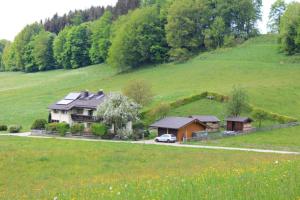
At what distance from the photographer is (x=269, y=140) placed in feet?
179

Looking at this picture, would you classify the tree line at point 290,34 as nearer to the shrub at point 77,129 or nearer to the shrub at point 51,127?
the shrub at point 77,129

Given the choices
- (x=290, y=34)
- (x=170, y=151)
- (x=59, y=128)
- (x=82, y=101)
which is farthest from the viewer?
(x=290, y=34)

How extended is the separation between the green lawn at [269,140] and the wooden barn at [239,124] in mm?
2487

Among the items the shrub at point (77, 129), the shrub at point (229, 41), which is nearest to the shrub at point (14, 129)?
the shrub at point (77, 129)

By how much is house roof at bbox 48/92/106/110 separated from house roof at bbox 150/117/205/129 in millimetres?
11846

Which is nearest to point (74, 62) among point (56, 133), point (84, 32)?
point (84, 32)

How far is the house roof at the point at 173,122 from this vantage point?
61575mm

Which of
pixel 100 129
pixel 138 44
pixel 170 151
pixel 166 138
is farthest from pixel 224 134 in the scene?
pixel 138 44

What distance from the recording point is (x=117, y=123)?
2532 inches

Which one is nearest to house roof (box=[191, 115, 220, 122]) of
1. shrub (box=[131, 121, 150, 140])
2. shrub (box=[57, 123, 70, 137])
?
shrub (box=[131, 121, 150, 140])

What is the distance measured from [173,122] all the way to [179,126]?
204 centimetres

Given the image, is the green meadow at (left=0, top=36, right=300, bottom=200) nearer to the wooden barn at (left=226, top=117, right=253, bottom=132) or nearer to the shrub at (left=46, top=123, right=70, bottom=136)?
the wooden barn at (left=226, top=117, right=253, bottom=132)

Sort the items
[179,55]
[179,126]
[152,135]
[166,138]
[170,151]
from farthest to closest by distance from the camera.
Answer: [179,55] → [152,135] → [179,126] → [166,138] → [170,151]

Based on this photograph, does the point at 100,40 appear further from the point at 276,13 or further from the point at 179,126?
the point at 179,126
